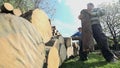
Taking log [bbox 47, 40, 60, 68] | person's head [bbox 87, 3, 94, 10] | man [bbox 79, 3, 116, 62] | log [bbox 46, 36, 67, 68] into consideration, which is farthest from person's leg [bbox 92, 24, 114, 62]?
log [bbox 47, 40, 60, 68]

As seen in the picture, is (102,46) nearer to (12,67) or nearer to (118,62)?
(118,62)

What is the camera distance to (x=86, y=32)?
9.72 meters

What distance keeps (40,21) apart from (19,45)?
2.32 metres

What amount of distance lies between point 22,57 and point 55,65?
166 centimetres

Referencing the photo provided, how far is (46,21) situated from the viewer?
8.83 m

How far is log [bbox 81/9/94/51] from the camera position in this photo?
957 centimetres

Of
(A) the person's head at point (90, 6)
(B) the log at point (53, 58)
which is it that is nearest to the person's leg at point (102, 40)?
(A) the person's head at point (90, 6)

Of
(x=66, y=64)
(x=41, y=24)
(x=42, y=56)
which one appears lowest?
(x=66, y=64)

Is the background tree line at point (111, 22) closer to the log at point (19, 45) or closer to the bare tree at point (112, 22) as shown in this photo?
the bare tree at point (112, 22)

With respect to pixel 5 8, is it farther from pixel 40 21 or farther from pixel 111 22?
pixel 111 22

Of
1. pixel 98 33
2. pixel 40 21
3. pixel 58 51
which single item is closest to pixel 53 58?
pixel 58 51

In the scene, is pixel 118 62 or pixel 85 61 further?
pixel 85 61

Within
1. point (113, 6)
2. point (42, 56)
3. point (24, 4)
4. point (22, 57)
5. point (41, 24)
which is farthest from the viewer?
point (113, 6)

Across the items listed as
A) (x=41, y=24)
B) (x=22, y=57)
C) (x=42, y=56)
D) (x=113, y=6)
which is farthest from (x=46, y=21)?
(x=113, y=6)
